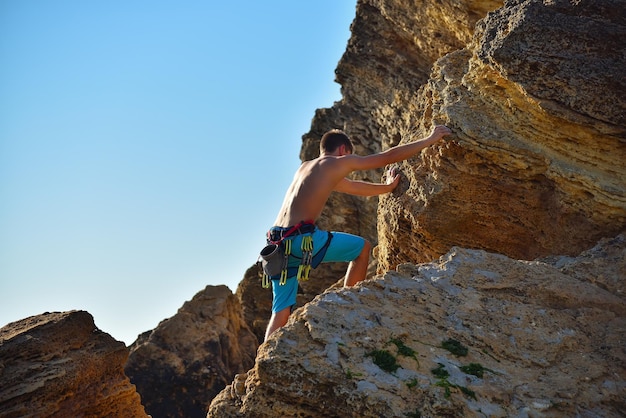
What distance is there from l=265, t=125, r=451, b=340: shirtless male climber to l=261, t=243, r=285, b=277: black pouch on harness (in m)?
0.10

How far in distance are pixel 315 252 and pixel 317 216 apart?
1.57 ft

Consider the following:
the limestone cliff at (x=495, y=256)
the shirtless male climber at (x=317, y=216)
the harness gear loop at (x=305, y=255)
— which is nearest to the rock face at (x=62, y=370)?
the shirtless male climber at (x=317, y=216)

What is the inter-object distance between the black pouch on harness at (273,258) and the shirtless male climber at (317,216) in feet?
0.32

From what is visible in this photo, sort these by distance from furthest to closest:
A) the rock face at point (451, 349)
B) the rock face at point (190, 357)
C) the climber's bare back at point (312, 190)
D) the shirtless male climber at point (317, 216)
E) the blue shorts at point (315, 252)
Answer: the rock face at point (190, 357) → the climber's bare back at point (312, 190) → the shirtless male climber at point (317, 216) → the blue shorts at point (315, 252) → the rock face at point (451, 349)

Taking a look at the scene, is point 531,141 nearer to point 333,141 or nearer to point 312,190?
point 333,141

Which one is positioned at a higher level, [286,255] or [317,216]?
[317,216]

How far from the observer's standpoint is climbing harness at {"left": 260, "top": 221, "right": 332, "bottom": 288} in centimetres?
911

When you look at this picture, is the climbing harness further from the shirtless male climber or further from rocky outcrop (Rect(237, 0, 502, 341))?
rocky outcrop (Rect(237, 0, 502, 341))

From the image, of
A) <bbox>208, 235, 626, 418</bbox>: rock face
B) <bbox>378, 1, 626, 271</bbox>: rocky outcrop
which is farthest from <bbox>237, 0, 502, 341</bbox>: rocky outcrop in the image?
<bbox>208, 235, 626, 418</bbox>: rock face

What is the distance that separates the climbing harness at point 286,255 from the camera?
911 centimetres

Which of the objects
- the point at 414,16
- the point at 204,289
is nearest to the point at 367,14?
the point at 414,16

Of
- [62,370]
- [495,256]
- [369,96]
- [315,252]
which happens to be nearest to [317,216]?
[315,252]

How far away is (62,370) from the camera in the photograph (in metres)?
9.89

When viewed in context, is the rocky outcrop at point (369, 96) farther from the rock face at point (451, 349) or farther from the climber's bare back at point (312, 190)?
the rock face at point (451, 349)
